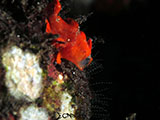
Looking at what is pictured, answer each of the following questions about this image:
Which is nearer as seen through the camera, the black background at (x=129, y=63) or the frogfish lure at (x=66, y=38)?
the frogfish lure at (x=66, y=38)

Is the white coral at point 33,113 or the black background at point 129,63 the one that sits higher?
the black background at point 129,63

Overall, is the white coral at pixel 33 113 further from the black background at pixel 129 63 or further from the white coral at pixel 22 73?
the black background at pixel 129 63

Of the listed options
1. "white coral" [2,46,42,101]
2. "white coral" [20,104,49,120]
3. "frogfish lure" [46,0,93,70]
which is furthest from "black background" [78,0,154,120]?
"white coral" [20,104,49,120]

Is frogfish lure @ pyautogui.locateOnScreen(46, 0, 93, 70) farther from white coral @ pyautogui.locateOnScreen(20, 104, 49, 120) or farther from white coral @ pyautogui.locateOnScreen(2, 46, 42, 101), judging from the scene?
white coral @ pyautogui.locateOnScreen(20, 104, 49, 120)

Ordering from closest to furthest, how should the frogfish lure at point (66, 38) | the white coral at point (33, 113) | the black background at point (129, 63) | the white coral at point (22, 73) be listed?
the white coral at point (22, 73) < the white coral at point (33, 113) < the frogfish lure at point (66, 38) < the black background at point (129, 63)

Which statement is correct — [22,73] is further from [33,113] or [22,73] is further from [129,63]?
[129,63]

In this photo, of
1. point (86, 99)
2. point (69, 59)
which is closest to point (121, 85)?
point (86, 99)

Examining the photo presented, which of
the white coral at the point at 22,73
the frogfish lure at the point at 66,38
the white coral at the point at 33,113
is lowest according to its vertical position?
Result: the white coral at the point at 33,113

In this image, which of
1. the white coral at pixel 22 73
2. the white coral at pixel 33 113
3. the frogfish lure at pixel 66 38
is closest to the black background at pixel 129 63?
the frogfish lure at pixel 66 38
